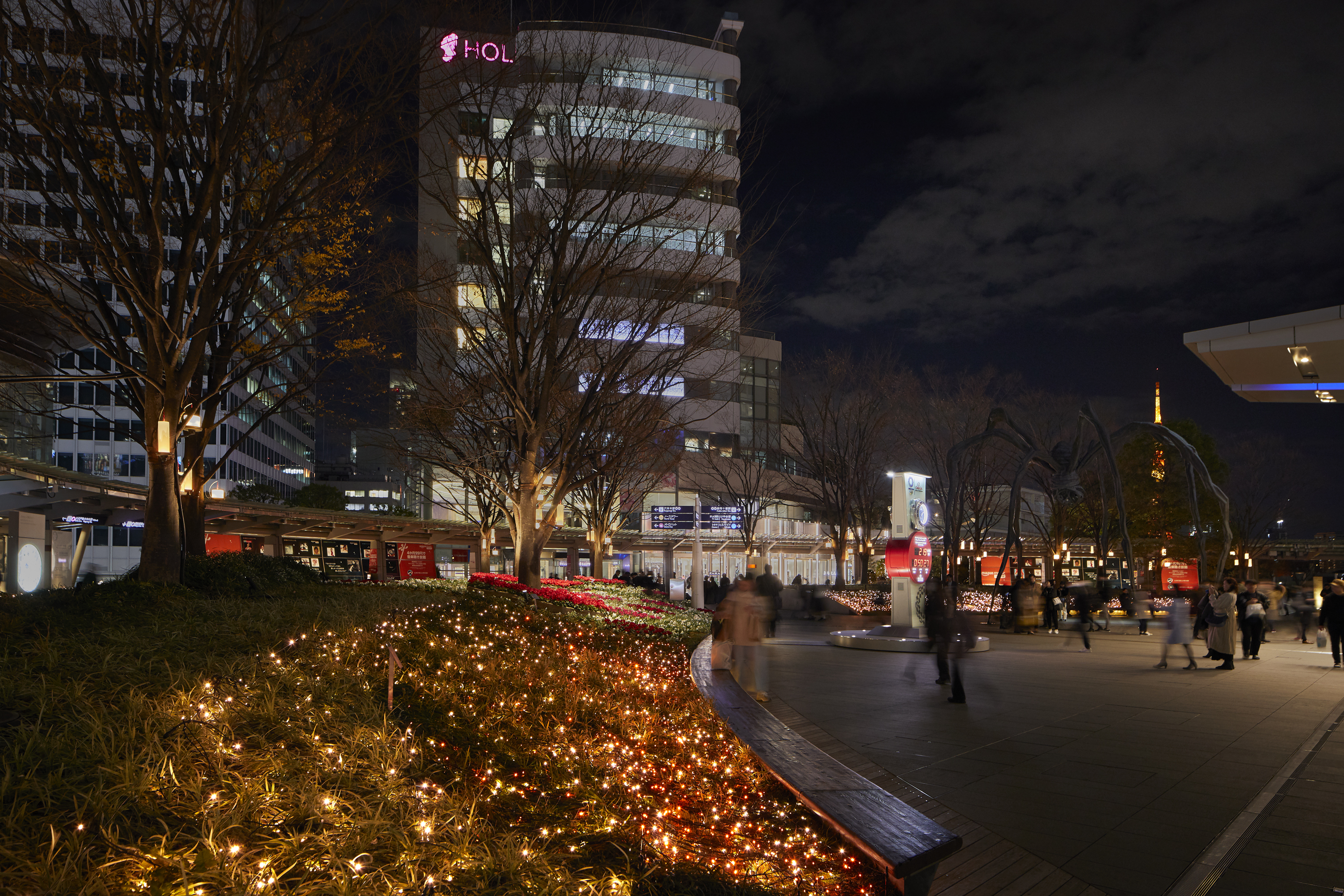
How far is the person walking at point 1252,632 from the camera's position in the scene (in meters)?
18.1

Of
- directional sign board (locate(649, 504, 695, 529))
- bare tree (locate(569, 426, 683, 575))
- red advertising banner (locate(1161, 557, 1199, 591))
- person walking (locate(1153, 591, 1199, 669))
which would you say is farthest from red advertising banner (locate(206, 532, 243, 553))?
red advertising banner (locate(1161, 557, 1199, 591))

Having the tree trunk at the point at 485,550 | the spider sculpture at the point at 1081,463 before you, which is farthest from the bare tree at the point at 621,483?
the spider sculpture at the point at 1081,463

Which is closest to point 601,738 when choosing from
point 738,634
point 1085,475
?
point 738,634

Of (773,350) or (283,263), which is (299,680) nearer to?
(283,263)

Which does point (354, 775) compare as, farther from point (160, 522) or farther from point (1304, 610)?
point (1304, 610)

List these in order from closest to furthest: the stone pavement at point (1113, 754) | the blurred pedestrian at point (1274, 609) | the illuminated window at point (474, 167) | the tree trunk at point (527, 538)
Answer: the stone pavement at point (1113, 754) → the illuminated window at point (474, 167) → the tree trunk at point (527, 538) → the blurred pedestrian at point (1274, 609)

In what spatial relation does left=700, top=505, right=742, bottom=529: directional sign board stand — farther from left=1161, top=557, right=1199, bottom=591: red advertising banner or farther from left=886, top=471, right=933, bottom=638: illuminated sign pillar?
left=1161, top=557, right=1199, bottom=591: red advertising banner

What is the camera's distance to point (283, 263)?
15086mm

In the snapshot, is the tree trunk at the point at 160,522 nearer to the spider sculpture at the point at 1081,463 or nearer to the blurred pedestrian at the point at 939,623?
the blurred pedestrian at the point at 939,623

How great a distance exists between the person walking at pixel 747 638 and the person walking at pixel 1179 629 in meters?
9.50

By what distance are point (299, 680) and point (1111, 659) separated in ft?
56.4

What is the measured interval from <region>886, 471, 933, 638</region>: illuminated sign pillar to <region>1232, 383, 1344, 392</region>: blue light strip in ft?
22.9

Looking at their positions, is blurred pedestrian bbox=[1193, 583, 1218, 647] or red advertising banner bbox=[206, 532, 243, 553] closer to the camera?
blurred pedestrian bbox=[1193, 583, 1218, 647]

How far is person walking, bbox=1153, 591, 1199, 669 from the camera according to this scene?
631 inches
